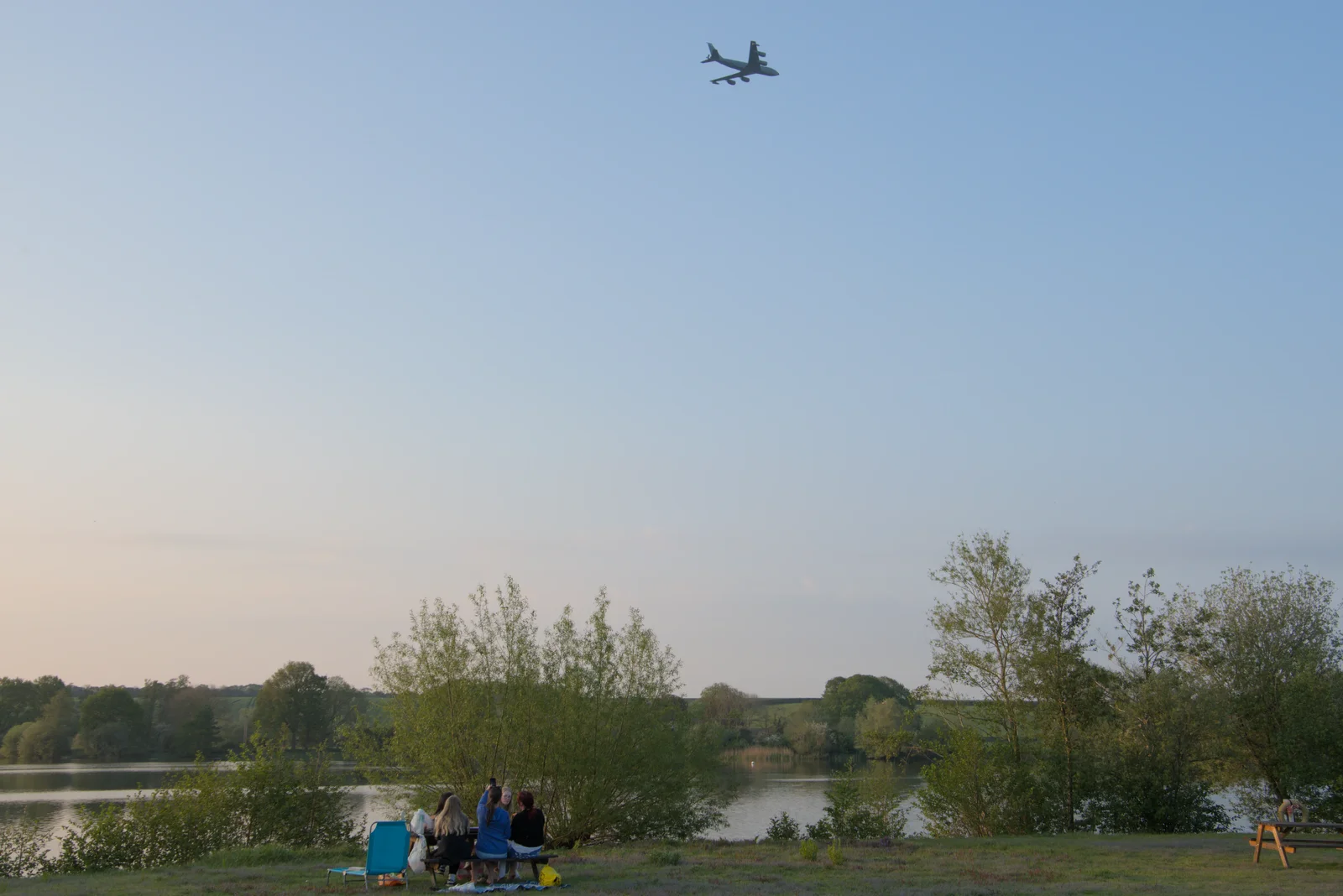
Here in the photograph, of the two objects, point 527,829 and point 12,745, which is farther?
point 12,745

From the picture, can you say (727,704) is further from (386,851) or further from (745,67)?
(386,851)

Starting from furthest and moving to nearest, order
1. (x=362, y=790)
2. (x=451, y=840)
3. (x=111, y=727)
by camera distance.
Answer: (x=111, y=727) < (x=362, y=790) < (x=451, y=840)

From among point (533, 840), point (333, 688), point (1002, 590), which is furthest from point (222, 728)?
point (533, 840)

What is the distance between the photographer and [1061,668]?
26.9 metres

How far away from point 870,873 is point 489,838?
5.67 meters

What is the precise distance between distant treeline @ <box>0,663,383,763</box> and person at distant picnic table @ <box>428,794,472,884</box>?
54.3 metres

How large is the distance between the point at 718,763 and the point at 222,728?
55.2 m

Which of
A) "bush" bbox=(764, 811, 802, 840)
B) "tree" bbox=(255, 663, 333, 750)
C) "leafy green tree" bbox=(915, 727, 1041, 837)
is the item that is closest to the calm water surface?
"leafy green tree" bbox=(915, 727, 1041, 837)

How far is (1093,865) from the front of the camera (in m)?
15.1

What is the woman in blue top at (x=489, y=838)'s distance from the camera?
40.9 ft

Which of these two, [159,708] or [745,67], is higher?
[745,67]

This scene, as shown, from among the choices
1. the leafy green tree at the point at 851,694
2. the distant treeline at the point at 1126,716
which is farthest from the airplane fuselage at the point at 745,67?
the leafy green tree at the point at 851,694

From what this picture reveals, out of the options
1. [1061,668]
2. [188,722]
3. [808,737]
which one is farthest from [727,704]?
[1061,668]

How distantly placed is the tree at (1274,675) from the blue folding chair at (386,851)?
76.3 feet
